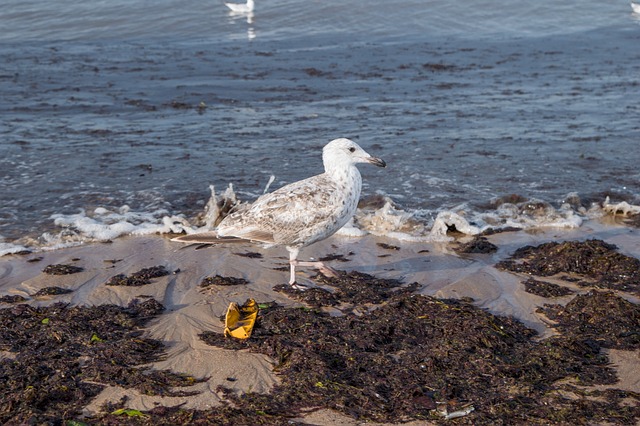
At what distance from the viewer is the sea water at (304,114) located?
374 inches

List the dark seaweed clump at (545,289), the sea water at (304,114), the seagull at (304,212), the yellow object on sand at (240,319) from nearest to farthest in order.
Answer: the yellow object on sand at (240,319) < the seagull at (304,212) < the dark seaweed clump at (545,289) < the sea water at (304,114)

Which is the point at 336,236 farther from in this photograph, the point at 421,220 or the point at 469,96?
the point at 469,96

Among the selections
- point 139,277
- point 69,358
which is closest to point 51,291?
point 139,277

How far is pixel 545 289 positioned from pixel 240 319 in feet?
8.49

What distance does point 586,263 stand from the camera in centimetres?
740

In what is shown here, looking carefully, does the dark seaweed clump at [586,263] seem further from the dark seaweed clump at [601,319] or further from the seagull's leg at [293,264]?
the seagull's leg at [293,264]

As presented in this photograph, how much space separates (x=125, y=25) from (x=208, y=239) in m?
17.8

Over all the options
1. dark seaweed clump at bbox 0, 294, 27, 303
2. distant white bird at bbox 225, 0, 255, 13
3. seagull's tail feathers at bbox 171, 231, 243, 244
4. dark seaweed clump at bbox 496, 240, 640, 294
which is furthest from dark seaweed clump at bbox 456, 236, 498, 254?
distant white bird at bbox 225, 0, 255, 13

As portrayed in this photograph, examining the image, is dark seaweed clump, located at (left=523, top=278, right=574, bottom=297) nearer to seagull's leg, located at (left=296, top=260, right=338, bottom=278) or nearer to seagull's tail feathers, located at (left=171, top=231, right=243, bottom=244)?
seagull's leg, located at (left=296, top=260, right=338, bottom=278)

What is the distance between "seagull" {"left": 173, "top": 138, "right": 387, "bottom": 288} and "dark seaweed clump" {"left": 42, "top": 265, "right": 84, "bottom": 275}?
3.91ft

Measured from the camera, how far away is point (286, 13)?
25828mm

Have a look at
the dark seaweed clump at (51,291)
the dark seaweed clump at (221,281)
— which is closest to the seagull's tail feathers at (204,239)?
the dark seaweed clump at (221,281)

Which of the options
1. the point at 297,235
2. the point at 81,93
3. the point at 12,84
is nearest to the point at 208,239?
the point at 297,235

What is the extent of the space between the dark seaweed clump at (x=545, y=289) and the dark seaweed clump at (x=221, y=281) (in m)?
2.38
